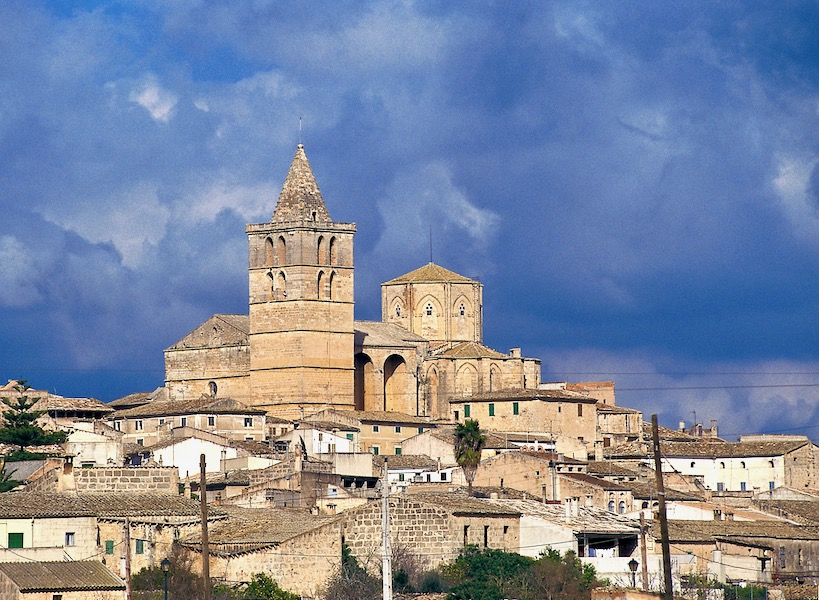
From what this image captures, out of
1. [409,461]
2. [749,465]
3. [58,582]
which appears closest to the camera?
[58,582]

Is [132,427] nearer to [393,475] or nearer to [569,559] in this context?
[393,475]

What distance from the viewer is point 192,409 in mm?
100750

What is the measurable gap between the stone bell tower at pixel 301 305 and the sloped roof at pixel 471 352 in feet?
20.5

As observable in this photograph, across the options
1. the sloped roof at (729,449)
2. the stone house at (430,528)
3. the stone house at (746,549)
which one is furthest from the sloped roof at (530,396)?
the stone house at (430,528)

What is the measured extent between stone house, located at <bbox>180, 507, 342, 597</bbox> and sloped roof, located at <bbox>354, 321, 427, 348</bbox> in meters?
57.5

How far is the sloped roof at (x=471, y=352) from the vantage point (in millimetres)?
116688

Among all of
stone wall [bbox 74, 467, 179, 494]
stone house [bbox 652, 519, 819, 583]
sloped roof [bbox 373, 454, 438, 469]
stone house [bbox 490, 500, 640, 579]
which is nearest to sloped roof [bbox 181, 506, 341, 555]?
stone wall [bbox 74, 467, 179, 494]

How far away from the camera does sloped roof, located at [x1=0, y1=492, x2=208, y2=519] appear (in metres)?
58.6

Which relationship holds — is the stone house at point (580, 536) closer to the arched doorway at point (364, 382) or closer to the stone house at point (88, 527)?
the stone house at point (88, 527)

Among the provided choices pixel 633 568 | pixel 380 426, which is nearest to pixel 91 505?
pixel 633 568

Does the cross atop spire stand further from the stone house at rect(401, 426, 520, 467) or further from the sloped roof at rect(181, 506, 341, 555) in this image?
the sloped roof at rect(181, 506, 341, 555)

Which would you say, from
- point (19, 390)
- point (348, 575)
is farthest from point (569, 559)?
point (19, 390)

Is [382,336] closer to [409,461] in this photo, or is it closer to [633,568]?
[409,461]

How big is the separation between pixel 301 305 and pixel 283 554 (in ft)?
184
